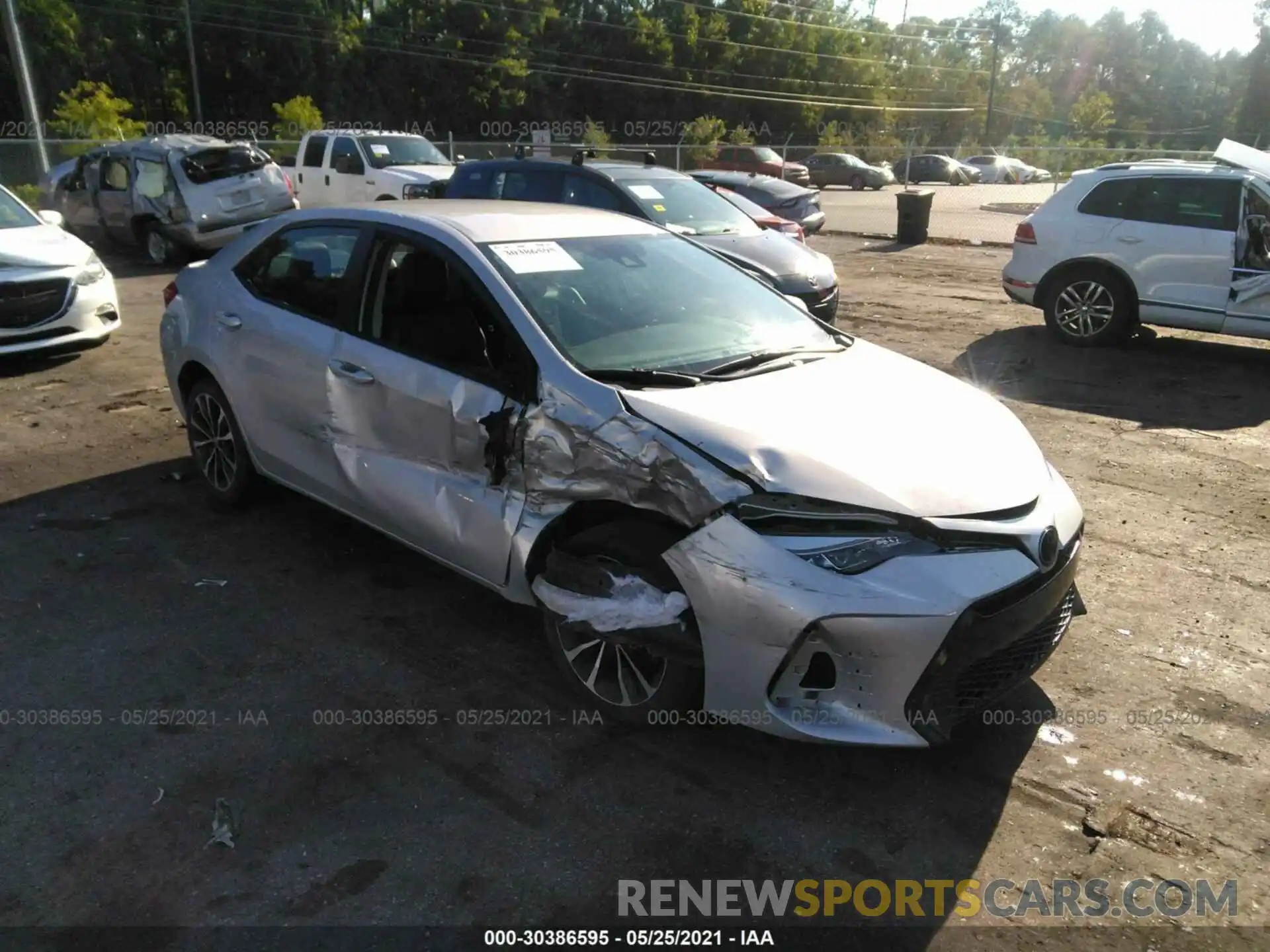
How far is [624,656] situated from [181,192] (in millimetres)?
13431

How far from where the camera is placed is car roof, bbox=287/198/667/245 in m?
4.21

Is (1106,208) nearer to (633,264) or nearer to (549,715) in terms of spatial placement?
(633,264)

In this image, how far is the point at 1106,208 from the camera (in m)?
9.37

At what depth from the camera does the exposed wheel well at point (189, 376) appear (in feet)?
17.7

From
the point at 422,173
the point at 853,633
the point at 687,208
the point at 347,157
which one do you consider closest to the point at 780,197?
the point at 422,173

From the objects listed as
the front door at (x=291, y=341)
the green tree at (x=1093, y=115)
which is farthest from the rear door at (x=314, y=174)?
the green tree at (x=1093, y=115)

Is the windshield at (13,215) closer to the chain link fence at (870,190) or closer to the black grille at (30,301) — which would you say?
the black grille at (30,301)

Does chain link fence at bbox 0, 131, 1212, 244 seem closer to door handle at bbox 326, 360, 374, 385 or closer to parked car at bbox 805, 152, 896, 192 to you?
parked car at bbox 805, 152, 896, 192

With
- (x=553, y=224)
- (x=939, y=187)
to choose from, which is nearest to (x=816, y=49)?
(x=939, y=187)

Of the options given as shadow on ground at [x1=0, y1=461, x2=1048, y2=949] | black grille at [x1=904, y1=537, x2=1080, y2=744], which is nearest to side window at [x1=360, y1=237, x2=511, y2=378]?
shadow on ground at [x1=0, y1=461, x2=1048, y2=949]

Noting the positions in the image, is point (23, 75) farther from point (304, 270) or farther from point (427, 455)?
point (427, 455)

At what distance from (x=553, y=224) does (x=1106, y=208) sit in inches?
276

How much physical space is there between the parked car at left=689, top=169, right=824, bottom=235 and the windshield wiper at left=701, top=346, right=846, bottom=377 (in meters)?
13.9

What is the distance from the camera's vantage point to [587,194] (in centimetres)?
965
